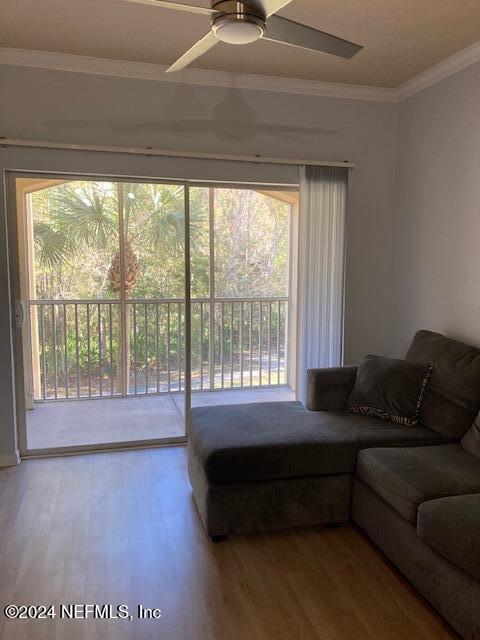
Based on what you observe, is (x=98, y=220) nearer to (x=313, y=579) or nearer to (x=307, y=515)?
(x=307, y=515)

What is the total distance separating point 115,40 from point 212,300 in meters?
2.72

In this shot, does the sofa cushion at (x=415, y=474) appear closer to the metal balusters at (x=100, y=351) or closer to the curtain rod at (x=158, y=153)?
the curtain rod at (x=158, y=153)

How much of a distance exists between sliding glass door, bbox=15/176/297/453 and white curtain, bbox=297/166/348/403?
762mm

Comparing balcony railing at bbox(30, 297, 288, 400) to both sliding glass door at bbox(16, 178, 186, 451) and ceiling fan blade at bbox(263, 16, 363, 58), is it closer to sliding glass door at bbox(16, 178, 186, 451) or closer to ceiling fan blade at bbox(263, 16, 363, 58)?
sliding glass door at bbox(16, 178, 186, 451)

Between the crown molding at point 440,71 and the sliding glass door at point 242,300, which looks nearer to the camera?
the crown molding at point 440,71

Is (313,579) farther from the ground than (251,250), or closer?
closer

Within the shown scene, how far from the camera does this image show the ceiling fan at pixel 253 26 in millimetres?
1658

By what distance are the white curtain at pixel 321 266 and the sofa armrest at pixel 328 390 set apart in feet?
2.32

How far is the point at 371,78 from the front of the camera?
3545 mm

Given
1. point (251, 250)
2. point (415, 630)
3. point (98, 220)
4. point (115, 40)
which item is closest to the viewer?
point (415, 630)

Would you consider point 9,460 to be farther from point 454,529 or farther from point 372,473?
point 454,529

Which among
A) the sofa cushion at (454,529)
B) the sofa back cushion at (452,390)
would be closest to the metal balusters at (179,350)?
the sofa back cushion at (452,390)

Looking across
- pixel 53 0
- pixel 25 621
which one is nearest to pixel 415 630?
pixel 25 621

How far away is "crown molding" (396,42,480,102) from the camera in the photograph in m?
3.04
